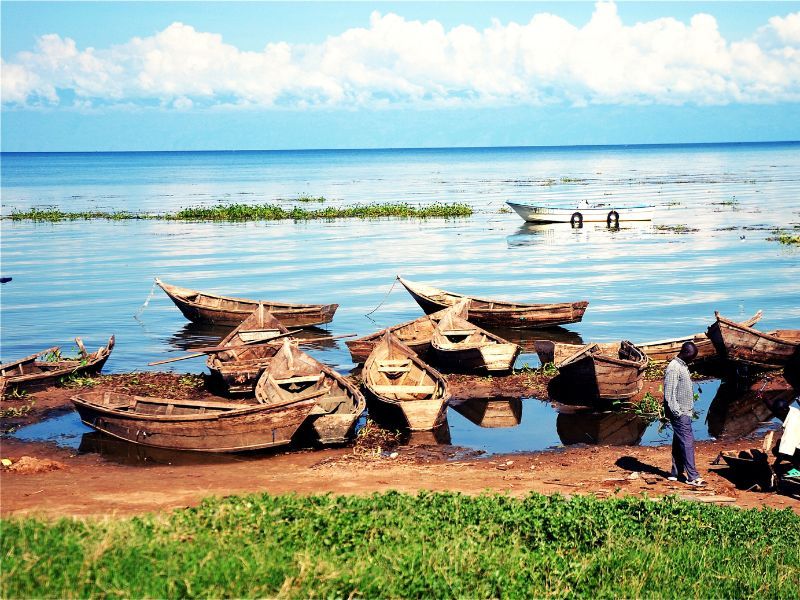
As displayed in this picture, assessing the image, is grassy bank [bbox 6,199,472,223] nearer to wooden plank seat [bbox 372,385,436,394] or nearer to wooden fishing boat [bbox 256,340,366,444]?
wooden fishing boat [bbox 256,340,366,444]

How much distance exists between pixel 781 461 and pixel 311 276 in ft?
90.5

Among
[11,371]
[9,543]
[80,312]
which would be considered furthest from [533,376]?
[80,312]

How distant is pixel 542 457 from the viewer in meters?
16.3

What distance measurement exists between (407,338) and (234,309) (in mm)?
7911

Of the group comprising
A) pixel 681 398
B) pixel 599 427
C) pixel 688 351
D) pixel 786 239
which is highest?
pixel 688 351

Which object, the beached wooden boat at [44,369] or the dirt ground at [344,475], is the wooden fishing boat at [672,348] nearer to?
the dirt ground at [344,475]

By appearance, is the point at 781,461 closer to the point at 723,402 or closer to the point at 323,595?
the point at 723,402

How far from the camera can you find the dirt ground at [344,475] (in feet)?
43.9

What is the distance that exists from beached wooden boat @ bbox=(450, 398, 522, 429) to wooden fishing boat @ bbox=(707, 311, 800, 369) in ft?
16.5

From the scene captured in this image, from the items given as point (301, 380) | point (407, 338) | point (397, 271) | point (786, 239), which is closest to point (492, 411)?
point (301, 380)

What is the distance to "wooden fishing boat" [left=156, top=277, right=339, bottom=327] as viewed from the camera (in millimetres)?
29000

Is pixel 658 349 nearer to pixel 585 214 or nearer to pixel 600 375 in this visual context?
pixel 600 375

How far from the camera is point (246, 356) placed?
22328 mm

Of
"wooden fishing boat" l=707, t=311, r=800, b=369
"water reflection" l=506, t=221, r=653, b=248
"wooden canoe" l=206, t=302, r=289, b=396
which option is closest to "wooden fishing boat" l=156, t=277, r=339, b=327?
"wooden canoe" l=206, t=302, r=289, b=396
